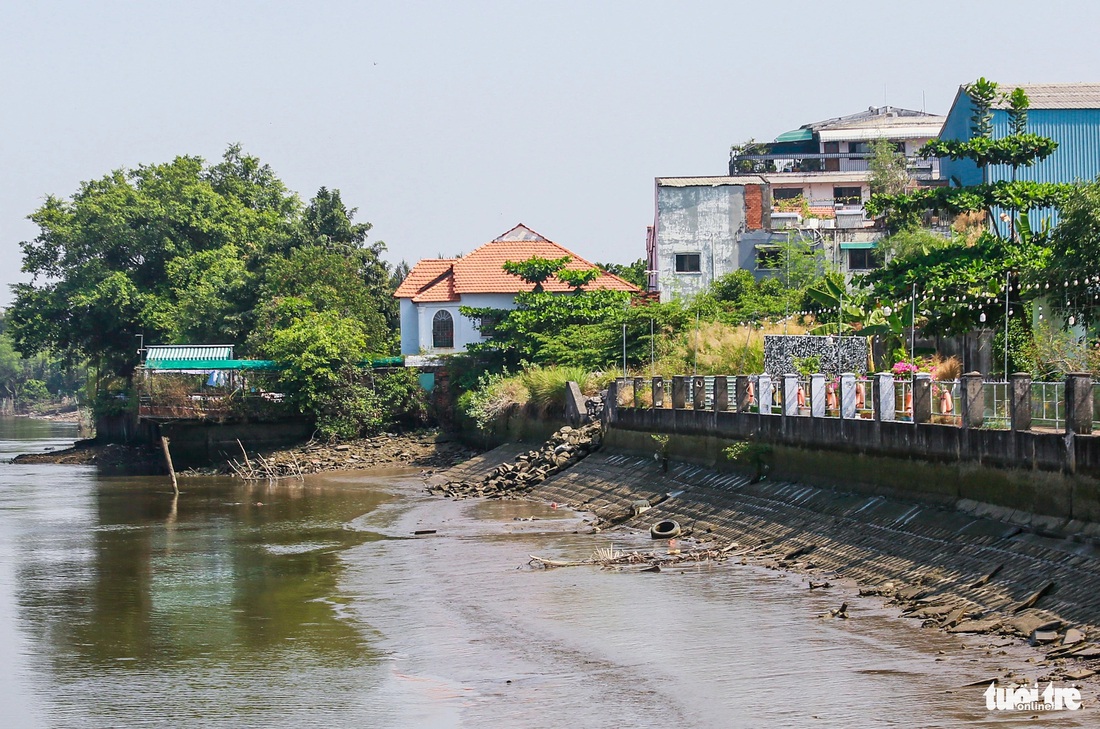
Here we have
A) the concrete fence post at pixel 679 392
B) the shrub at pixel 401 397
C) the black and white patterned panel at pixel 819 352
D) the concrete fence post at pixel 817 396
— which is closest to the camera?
the concrete fence post at pixel 817 396

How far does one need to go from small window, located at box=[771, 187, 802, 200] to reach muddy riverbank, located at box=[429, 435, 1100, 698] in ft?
112

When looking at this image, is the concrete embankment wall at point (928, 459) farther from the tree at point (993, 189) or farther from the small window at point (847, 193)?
the small window at point (847, 193)

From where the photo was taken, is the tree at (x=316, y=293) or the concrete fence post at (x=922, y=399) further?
the tree at (x=316, y=293)

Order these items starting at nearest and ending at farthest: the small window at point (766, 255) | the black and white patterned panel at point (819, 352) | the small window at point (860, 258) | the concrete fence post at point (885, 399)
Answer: the concrete fence post at point (885, 399), the black and white patterned panel at point (819, 352), the small window at point (860, 258), the small window at point (766, 255)

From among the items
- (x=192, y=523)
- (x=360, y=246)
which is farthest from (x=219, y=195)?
(x=192, y=523)

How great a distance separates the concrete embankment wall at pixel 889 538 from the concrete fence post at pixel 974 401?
4.68 feet

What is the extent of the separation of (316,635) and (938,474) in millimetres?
9997

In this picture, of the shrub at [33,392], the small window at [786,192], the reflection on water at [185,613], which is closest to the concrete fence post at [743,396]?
the reflection on water at [185,613]

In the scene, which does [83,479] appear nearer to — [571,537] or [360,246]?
[360,246]

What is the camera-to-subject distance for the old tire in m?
26.2

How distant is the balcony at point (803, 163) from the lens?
65250mm

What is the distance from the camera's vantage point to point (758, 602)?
19.5m

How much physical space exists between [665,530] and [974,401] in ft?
27.0

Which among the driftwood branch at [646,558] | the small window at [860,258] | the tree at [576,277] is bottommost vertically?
the driftwood branch at [646,558]
